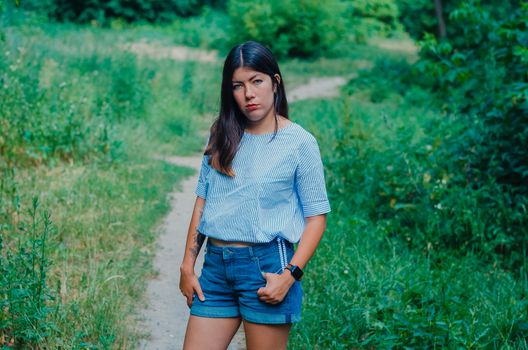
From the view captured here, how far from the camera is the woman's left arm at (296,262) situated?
2654 millimetres

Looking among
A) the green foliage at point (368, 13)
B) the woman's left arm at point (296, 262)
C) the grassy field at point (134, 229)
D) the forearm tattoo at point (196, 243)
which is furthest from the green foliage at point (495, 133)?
the green foliage at point (368, 13)

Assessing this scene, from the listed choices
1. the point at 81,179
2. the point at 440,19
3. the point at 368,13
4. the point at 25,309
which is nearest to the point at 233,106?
the point at 25,309

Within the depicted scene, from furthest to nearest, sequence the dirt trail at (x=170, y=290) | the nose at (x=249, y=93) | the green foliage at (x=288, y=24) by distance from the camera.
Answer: the green foliage at (x=288, y=24), the dirt trail at (x=170, y=290), the nose at (x=249, y=93)

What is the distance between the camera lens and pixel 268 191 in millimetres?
2721

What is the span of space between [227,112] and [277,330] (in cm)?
90

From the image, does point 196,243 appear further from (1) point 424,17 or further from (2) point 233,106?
(1) point 424,17

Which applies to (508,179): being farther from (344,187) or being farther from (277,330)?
(277,330)

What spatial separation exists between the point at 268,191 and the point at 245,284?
14.6 inches

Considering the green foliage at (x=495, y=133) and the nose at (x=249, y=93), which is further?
the green foliage at (x=495, y=133)

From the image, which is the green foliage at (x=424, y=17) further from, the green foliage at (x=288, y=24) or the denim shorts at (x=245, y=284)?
the denim shorts at (x=245, y=284)

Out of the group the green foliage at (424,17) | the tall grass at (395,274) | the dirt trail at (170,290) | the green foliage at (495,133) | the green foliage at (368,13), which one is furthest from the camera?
the green foliage at (368,13)

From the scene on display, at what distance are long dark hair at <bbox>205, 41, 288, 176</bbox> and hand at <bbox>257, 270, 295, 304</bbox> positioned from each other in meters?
0.43

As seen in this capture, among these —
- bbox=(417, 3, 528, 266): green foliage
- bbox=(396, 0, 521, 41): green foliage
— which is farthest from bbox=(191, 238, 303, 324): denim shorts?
bbox=(396, 0, 521, 41): green foliage

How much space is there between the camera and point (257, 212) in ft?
8.86
